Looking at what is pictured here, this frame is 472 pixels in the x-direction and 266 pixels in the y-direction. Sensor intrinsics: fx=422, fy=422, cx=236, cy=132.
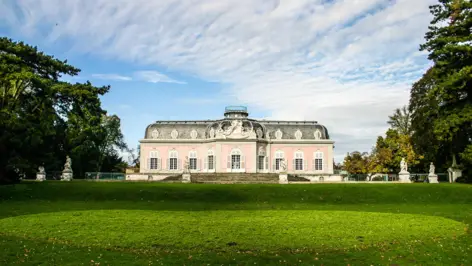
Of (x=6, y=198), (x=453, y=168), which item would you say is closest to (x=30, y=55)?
(x=6, y=198)

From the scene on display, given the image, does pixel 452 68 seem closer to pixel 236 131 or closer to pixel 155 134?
pixel 236 131

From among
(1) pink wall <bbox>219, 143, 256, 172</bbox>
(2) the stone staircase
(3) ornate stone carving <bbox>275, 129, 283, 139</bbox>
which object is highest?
(3) ornate stone carving <bbox>275, 129, 283, 139</bbox>

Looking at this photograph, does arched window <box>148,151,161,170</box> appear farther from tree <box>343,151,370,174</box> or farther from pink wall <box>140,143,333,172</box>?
tree <box>343,151,370,174</box>

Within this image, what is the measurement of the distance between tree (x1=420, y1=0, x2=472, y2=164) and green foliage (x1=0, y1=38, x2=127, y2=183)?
24.3 m

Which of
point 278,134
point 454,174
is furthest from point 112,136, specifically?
point 454,174

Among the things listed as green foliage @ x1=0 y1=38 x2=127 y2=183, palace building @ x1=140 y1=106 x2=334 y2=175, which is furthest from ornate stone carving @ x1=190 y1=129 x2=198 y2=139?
green foliage @ x1=0 y1=38 x2=127 y2=183

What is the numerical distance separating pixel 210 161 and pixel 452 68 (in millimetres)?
27257

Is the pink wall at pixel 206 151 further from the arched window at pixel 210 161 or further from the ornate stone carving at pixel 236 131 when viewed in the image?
the ornate stone carving at pixel 236 131

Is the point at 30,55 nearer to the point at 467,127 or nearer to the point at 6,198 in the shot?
the point at 6,198

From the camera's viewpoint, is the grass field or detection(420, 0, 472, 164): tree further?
detection(420, 0, 472, 164): tree

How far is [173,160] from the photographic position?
4962cm

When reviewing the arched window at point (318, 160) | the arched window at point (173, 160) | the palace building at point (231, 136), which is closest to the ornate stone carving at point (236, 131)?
the palace building at point (231, 136)

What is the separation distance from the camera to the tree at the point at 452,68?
2855 centimetres

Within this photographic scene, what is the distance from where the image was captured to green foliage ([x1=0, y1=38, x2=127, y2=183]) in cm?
2569
